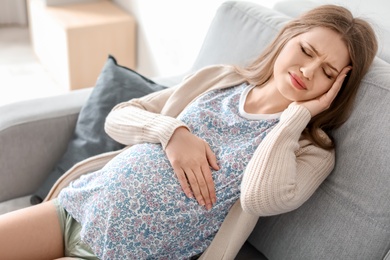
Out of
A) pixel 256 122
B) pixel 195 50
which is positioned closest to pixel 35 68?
pixel 195 50

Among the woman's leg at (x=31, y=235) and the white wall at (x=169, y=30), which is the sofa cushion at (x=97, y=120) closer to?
the woman's leg at (x=31, y=235)

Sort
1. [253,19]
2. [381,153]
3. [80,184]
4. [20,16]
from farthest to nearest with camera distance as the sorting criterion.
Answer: [20,16] < [253,19] < [80,184] < [381,153]

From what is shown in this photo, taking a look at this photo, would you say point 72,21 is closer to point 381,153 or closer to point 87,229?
point 87,229

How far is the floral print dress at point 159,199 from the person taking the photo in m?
1.25

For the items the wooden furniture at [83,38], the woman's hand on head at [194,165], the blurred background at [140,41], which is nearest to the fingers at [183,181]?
the woman's hand on head at [194,165]

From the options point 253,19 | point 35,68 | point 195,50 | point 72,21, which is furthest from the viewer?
point 35,68

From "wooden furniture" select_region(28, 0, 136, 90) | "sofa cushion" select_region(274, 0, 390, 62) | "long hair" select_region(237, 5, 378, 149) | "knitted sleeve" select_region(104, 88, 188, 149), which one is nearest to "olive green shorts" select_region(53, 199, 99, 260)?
"knitted sleeve" select_region(104, 88, 188, 149)

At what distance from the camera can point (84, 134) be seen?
1.60m

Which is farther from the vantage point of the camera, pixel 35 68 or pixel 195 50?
pixel 35 68

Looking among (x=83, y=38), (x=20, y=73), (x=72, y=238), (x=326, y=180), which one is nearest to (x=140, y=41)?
(x=83, y=38)

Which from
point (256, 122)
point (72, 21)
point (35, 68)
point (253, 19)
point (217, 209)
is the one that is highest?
point (253, 19)

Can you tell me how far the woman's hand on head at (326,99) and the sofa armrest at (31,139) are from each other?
0.76 m

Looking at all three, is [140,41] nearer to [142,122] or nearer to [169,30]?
[169,30]

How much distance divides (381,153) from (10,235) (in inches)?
35.9
